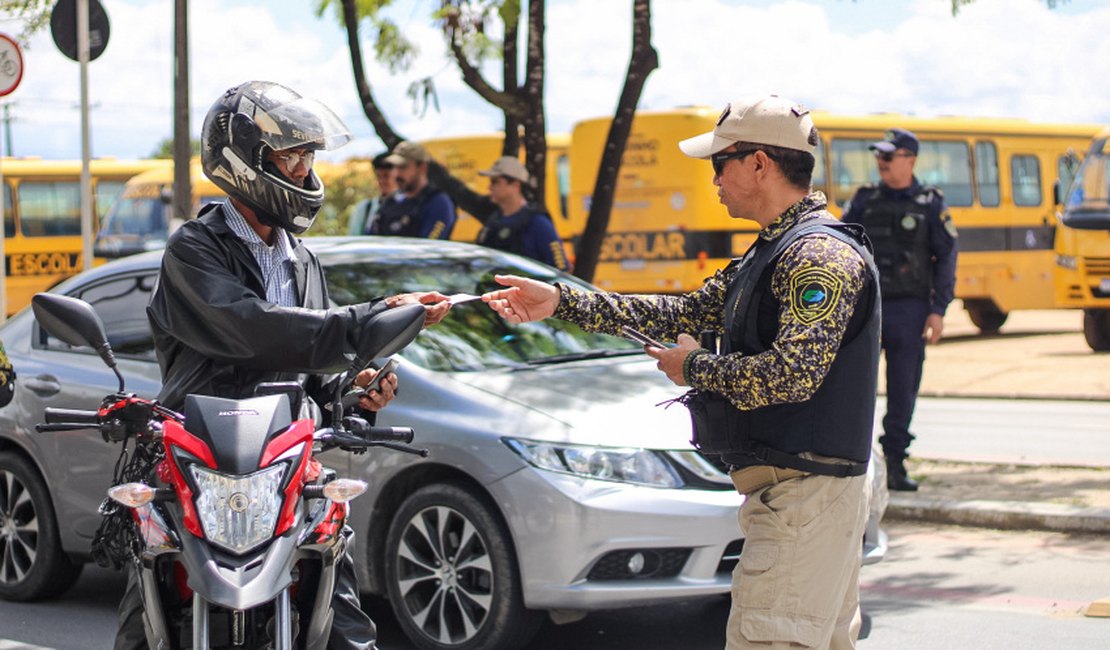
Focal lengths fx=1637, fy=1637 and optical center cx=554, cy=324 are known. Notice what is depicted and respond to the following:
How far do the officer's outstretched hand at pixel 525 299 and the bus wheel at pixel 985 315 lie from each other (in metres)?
21.4

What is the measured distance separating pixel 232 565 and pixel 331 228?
29.7m

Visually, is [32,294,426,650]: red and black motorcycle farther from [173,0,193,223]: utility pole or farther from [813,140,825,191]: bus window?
[813,140,825,191]: bus window

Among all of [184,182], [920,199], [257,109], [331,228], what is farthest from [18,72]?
[331,228]

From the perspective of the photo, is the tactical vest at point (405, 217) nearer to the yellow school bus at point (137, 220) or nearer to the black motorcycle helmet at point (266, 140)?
the black motorcycle helmet at point (266, 140)

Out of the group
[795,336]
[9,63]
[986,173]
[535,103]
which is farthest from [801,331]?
[986,173]

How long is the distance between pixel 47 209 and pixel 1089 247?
18414mm

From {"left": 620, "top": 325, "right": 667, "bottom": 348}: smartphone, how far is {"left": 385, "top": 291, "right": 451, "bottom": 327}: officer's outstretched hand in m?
0.46

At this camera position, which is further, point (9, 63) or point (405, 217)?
point (9, 63)

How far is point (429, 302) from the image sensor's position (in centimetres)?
406

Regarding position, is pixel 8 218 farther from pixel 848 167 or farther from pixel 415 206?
pixel 415 206

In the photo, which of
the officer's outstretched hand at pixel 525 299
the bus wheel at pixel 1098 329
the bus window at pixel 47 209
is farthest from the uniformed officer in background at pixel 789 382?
the bus window at pixel 47 209

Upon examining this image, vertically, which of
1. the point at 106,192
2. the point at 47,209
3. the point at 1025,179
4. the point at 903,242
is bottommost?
the point at 47,209

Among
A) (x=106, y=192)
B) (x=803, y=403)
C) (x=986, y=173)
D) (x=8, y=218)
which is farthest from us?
(x=106, y=192)

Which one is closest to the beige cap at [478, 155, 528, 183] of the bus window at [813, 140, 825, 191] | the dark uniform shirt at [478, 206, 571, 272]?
the dark uniform shirt at [478, 206, 571, 272]
